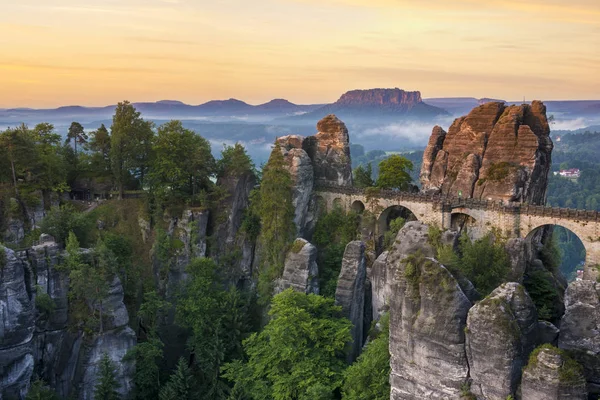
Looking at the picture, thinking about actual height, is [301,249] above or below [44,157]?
below

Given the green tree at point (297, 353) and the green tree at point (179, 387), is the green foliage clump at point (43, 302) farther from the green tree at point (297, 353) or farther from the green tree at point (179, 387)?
the green tree at point (297, 353)

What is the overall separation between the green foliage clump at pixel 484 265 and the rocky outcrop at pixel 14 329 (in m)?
28.1

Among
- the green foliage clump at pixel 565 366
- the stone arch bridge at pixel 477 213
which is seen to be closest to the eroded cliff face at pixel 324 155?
the stone arch bridge at pixel 477 213

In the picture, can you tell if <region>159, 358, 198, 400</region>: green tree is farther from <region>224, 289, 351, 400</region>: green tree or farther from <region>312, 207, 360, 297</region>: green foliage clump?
<region>312, 207, 360, 297</region>: green foliage clump

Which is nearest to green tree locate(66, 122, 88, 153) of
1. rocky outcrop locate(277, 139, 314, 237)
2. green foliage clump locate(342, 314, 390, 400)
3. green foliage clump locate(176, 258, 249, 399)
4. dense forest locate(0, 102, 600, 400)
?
dense forest locate(0, 102, 600, 400)

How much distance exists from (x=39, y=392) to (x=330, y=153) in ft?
112

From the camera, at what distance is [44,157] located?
49719 millimetres

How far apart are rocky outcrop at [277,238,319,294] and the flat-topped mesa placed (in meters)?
17.4

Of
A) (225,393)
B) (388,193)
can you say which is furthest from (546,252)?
(225,393)

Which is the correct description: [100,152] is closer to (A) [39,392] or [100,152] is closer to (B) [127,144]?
(B) [127,144]

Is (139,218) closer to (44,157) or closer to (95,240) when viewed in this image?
(95,240)

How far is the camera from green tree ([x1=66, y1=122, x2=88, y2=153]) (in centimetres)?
5975

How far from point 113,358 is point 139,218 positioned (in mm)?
14620

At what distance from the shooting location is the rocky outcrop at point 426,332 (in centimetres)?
2589
